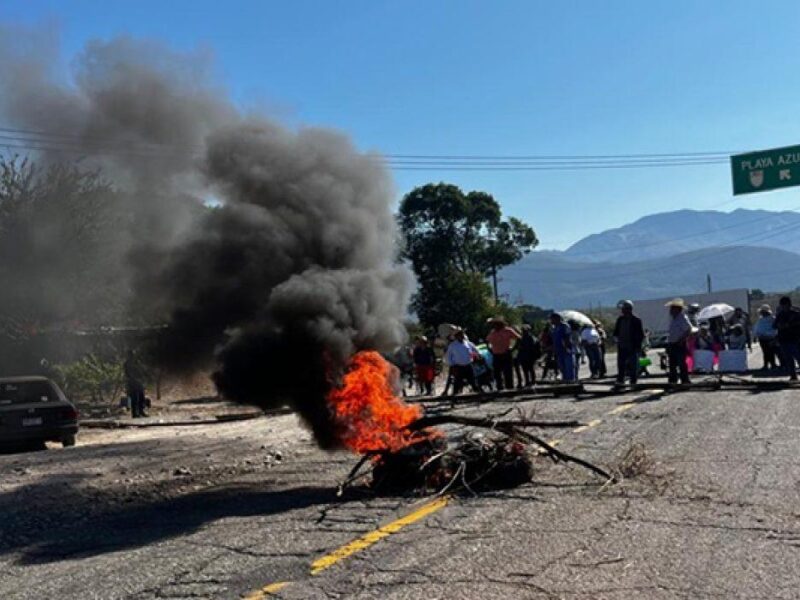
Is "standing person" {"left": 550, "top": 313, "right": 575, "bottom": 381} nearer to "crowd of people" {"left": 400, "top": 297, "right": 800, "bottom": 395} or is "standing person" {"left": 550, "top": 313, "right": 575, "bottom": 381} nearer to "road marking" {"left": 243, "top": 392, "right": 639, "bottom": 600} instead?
"crowd of people" {"left": 400, "top": 297, "right": 800, "bottom": 395}

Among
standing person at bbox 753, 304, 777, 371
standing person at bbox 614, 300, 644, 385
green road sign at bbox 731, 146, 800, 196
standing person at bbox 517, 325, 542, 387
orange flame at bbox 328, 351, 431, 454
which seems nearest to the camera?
orange flame at bbox 328, 351, 431, 454

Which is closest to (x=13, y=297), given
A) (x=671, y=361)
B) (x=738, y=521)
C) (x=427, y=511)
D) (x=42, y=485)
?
(x=42, y=485)

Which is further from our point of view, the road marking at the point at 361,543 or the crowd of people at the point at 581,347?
the crowd of people at the point at 581,347

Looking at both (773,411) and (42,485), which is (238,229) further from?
(773,411)

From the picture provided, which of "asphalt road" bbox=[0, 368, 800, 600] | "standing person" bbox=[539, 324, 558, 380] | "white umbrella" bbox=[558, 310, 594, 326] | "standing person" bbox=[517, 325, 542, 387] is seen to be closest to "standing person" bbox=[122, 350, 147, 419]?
"standing person" bbox=[517, 325, 542, 387]

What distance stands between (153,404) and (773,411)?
17981mm

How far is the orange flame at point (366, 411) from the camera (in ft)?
27.3

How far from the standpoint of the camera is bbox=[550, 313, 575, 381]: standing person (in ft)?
58.7

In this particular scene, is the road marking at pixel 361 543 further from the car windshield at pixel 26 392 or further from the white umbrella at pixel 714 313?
the white umbrella at pixel 714 313

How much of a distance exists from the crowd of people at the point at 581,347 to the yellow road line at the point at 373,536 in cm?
971

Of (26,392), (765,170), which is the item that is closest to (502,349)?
(26,392)

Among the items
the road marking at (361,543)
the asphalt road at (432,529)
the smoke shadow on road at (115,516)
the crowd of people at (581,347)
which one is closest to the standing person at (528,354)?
the crowd of people at (581,347)

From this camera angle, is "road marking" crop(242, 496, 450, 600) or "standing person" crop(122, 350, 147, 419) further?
"standing person" crop(122, 350, 147, 419)

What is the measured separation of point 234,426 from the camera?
16.5m
